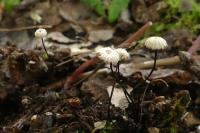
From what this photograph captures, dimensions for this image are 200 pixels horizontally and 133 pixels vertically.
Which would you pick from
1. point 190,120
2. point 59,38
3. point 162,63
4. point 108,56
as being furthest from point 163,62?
point 59,38

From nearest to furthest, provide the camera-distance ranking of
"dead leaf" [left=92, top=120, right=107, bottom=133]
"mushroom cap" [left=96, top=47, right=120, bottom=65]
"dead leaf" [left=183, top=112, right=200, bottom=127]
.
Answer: "mushroom cap" [left=96, top=47, right=120, bottom=65], "dead leaf" [left=92, top=120, right=107, bottom=133], "dead leaf" [left=183, top=112, right=200, bottom=127]

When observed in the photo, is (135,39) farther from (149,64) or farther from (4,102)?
(4,102)

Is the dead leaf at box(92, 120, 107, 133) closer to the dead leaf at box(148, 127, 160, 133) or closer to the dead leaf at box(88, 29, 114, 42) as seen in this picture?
the dead leaf at box(148, 127, 160, 133)

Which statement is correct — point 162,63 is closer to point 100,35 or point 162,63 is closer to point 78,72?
point 78,72

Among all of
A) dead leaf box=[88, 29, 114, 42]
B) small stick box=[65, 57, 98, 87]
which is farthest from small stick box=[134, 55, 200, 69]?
dead leaf box=[88, 29, 114, 42]

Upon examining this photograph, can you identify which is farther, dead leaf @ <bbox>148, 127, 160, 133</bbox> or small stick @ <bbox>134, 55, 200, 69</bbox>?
small stick @ <bbox>134, 55, 200, 69</bbox>

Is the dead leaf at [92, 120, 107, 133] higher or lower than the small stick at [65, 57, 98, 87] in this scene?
lower

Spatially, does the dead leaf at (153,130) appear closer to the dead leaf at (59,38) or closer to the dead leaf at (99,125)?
the dead leaf at (99,125)

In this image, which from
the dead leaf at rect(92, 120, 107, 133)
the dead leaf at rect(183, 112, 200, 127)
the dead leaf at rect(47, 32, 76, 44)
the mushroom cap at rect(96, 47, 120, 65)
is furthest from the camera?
the dead leaf at rect(47, 32, 76, 44)

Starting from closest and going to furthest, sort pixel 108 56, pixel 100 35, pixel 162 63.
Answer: pixel 108 56, pixel 162 63, pixel 100 35

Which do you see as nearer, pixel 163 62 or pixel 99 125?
pixel 99 125

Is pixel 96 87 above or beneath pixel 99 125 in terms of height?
above
